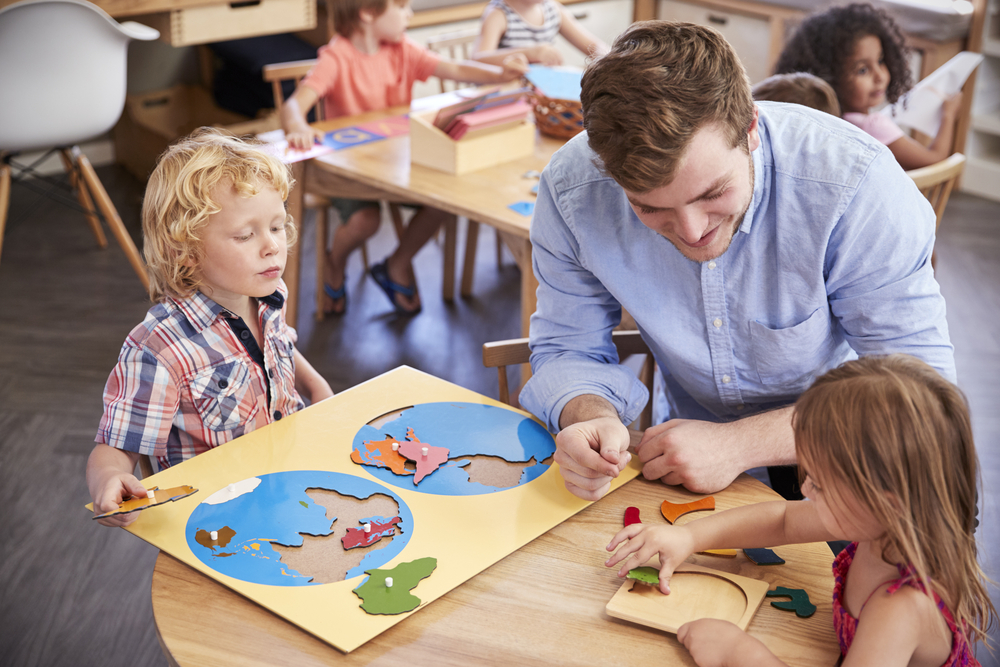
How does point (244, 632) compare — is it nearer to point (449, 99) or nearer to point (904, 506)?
point (904, 506)

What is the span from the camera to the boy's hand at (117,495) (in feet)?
3.27

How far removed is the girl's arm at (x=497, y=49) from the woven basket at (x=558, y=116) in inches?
21.1

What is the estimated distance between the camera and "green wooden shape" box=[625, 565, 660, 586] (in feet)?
3.00

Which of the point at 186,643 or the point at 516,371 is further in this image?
the point at 516,371

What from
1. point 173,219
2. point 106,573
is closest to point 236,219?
point 173,219

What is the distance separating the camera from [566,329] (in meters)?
1.31

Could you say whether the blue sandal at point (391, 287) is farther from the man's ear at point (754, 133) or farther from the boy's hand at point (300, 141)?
the man's ear at point (754, 133)

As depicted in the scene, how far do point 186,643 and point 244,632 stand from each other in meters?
0.05

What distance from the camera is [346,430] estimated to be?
3.91ft

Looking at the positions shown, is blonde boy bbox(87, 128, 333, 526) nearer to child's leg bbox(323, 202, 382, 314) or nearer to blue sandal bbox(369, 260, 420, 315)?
child's leg bbox(323, 202, 382, 314)

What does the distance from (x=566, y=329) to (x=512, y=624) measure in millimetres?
531

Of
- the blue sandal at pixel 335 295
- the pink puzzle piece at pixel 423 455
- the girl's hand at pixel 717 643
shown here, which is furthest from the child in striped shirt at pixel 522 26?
the girl's hand at pixel 717 643

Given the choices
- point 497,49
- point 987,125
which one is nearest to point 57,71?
point 497,49

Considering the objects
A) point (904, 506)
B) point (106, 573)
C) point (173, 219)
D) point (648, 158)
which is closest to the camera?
point (904, 506)
